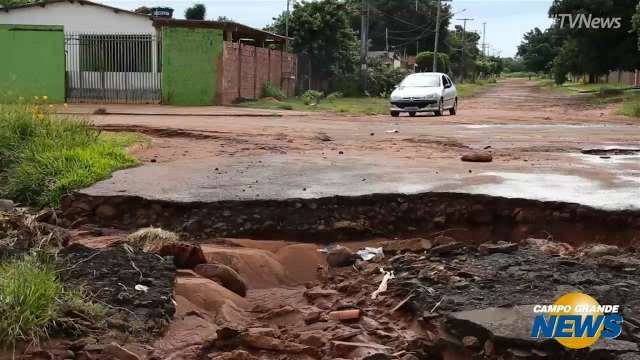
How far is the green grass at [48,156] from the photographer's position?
6648mm

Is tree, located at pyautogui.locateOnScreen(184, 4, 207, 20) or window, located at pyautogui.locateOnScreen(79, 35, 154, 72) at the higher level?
tree, located at pyautogui.locateOnScreen(184, 4, 207, 20)

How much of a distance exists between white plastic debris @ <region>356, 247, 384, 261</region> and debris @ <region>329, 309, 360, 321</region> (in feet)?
3.60

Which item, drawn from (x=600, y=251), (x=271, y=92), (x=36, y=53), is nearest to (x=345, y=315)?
(x=600, y=251)

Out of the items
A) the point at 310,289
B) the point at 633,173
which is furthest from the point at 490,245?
the point at 633,173

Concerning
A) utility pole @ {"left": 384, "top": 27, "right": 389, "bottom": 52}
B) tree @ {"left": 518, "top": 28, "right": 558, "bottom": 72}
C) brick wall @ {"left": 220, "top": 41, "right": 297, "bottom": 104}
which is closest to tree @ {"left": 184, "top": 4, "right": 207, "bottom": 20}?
brick wall @ {"left": 220, "top": 41, "right": 297, "bottom": 104}

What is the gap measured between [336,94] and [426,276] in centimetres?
2888

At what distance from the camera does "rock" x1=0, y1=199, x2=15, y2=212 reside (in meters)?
6.06

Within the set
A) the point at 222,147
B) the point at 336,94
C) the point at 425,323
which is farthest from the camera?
the point at 336,94

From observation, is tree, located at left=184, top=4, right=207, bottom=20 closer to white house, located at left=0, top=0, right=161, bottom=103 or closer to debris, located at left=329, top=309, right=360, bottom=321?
white house, located at left=0, top=0, right=161, bottom=103

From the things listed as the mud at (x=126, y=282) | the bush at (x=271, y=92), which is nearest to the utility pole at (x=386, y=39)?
the bush at (x=271, y=92)

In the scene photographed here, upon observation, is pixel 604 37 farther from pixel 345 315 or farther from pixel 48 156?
pixel 345 315

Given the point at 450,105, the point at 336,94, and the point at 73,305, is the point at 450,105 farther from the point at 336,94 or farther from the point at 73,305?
the point at 73,305

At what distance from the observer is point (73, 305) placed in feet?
11.3

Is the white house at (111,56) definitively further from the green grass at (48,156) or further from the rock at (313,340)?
the rock at (313,340)
